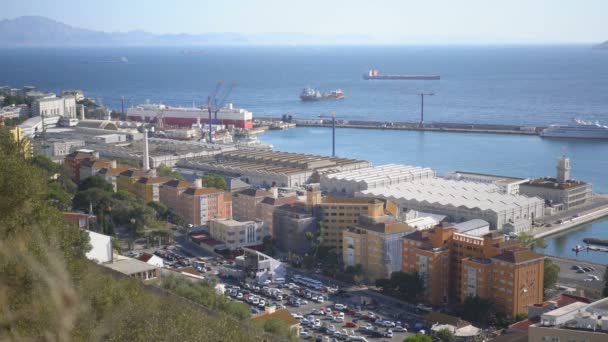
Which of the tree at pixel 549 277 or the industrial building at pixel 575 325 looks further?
the tree at pixel 549 277

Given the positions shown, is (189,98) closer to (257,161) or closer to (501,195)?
(257,161)

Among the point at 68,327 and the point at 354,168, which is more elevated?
the point at 68,327

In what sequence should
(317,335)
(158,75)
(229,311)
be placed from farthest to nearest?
(158,75) → (317,335) → (229,311)

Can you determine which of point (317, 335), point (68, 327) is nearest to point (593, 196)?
point (317, 335)

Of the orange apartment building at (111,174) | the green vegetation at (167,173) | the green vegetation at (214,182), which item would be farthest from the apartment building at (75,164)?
the green vegetation at (214,182)

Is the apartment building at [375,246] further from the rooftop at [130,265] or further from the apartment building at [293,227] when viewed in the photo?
the rooftop at [130,265]

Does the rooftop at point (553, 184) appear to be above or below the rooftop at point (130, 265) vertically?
above
